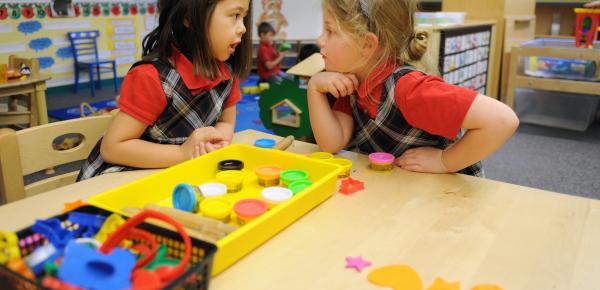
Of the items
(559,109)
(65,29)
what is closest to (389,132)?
(559,109)

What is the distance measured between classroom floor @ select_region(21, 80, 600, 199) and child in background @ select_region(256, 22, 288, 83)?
2.27ft

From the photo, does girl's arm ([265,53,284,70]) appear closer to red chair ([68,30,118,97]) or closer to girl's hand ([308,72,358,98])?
red chair ([68,30,118,97])

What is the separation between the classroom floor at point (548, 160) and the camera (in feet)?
6.93

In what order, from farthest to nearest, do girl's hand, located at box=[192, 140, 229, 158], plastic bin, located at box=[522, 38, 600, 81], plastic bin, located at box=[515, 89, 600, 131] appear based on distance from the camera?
plastic bin, located at box=[515, 89, 600, 131], plastic bin, located at box=[522, 38, 600, 81], girl's hand, located at box=[192, 140, 229, 158]

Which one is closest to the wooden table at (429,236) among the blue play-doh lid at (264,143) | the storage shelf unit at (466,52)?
the blue play-doh lid at (264,143)

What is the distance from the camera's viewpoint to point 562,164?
2.35 m

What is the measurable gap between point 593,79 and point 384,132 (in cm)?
251

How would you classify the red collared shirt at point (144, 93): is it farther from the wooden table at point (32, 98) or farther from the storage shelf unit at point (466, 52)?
the wooden table at point (32, 98)

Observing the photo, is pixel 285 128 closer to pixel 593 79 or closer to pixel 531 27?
pixel 593 79

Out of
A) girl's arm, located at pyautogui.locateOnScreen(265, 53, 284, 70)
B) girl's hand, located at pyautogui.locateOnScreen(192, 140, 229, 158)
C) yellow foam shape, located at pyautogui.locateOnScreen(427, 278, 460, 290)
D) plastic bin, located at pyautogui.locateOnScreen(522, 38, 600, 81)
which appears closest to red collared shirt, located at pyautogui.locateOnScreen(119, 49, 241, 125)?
girl's hand, located at pyautogui.locateOnScreen(192, 140, 229, 158)

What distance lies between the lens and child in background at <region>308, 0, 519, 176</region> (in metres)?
0.77

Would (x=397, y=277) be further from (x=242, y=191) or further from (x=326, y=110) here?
(x=326, y=110)

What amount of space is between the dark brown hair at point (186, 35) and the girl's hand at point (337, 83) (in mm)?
223

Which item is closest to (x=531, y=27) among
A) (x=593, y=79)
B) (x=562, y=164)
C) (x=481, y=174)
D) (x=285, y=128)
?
(x=593, y=79)
